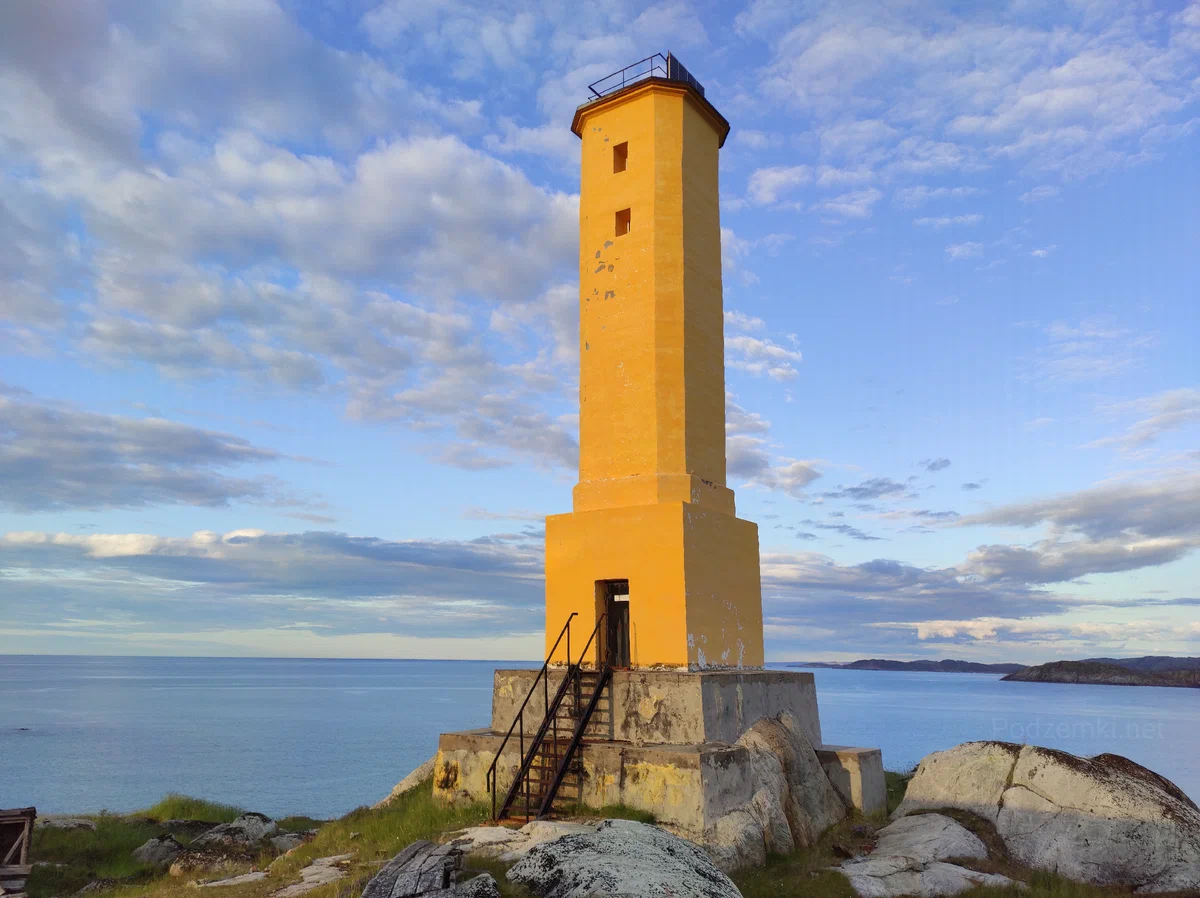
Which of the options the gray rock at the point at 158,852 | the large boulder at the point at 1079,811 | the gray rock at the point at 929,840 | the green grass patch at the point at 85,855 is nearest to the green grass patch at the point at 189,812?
the green grass patch at the point at 85,855

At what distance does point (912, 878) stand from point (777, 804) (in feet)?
7.42

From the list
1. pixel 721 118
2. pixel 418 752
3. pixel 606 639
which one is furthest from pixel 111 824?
pixel 418 752

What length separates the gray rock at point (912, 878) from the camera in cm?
973

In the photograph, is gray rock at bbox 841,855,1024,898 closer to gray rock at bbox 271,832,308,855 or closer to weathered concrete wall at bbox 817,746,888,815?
weathered concrete wall at bbox 817,746,888,815

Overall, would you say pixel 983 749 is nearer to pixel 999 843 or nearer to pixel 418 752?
pixel 999 843

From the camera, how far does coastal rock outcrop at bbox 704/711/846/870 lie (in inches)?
427

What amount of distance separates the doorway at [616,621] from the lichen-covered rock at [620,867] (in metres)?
5.67

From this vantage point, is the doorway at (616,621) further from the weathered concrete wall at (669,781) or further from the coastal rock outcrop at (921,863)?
the coastal rock outcrop at (921,863)

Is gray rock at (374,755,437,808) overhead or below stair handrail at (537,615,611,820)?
below

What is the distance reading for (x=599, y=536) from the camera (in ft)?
46.9

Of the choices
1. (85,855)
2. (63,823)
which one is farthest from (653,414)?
(63,823)

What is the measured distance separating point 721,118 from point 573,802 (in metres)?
12.9

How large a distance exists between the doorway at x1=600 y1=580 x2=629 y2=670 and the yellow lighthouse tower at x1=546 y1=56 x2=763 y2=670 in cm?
4

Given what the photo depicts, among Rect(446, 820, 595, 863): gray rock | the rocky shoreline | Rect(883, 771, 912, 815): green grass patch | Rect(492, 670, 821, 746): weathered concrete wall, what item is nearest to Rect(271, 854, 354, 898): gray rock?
the rocky shoreline
